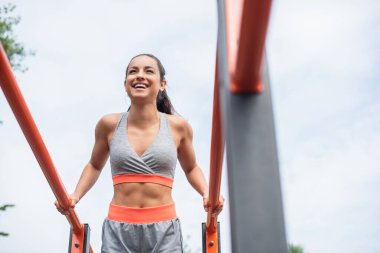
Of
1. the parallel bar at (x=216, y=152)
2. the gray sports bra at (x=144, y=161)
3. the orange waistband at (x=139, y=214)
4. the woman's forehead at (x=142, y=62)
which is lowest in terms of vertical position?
the orange waistband at (x=139, y=214)

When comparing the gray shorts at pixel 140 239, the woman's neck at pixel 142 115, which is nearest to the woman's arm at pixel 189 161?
the woman's neck at pixel 142 115

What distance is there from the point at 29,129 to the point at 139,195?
0.53 metres

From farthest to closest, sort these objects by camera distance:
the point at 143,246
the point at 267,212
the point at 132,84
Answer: the point at 132,84 → the point at 143,246 → the point at 267,212

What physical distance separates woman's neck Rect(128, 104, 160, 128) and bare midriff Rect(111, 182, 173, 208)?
25 centimetres

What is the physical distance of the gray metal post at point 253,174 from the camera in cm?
66

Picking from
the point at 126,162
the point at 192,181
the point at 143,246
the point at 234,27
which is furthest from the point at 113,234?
the point at 234,27

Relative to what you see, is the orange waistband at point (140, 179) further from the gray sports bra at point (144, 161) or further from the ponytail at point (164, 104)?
the ponytail at point (164, 104)

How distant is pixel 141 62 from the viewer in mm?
1888

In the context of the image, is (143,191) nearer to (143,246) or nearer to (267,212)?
(143,246)

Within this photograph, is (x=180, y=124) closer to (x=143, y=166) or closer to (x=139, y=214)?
(x=143, y=166)

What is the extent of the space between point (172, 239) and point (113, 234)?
20 cm

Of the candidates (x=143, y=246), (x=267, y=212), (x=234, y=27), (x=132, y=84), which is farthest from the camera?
(x=132, y=84)

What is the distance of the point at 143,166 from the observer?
1.76 m

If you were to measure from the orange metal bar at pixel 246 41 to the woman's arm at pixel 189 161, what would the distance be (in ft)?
3.77
